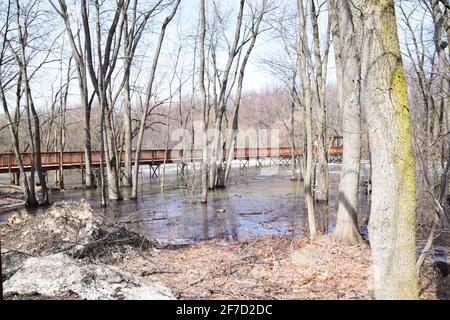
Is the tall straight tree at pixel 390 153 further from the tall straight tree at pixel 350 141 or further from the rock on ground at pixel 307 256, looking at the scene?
the tall straight tree at pixel 350 141

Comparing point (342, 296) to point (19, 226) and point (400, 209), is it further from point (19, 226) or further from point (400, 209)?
point (19, 226)

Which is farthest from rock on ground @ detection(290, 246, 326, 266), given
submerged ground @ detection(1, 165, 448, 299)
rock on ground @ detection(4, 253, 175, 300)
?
rock on ground @ detection(4, 253, 175, 300)

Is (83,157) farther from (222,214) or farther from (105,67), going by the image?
(222,214)

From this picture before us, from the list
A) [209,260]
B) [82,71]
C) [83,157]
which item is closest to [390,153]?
[209,260]

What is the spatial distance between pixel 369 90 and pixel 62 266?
3827mm

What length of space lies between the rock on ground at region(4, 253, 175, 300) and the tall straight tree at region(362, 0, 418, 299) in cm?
234

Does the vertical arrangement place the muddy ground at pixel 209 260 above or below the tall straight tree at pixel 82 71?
below

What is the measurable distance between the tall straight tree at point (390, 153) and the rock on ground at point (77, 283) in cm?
234

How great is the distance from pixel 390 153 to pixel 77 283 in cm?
342

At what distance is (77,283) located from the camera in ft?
13.6

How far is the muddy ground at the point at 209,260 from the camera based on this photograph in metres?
4.49

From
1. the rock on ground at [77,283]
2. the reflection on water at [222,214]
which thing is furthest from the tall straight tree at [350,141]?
the rock on ground at [77,283]

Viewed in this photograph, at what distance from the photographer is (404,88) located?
281 cm

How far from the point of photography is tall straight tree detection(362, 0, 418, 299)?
2.76 metres
